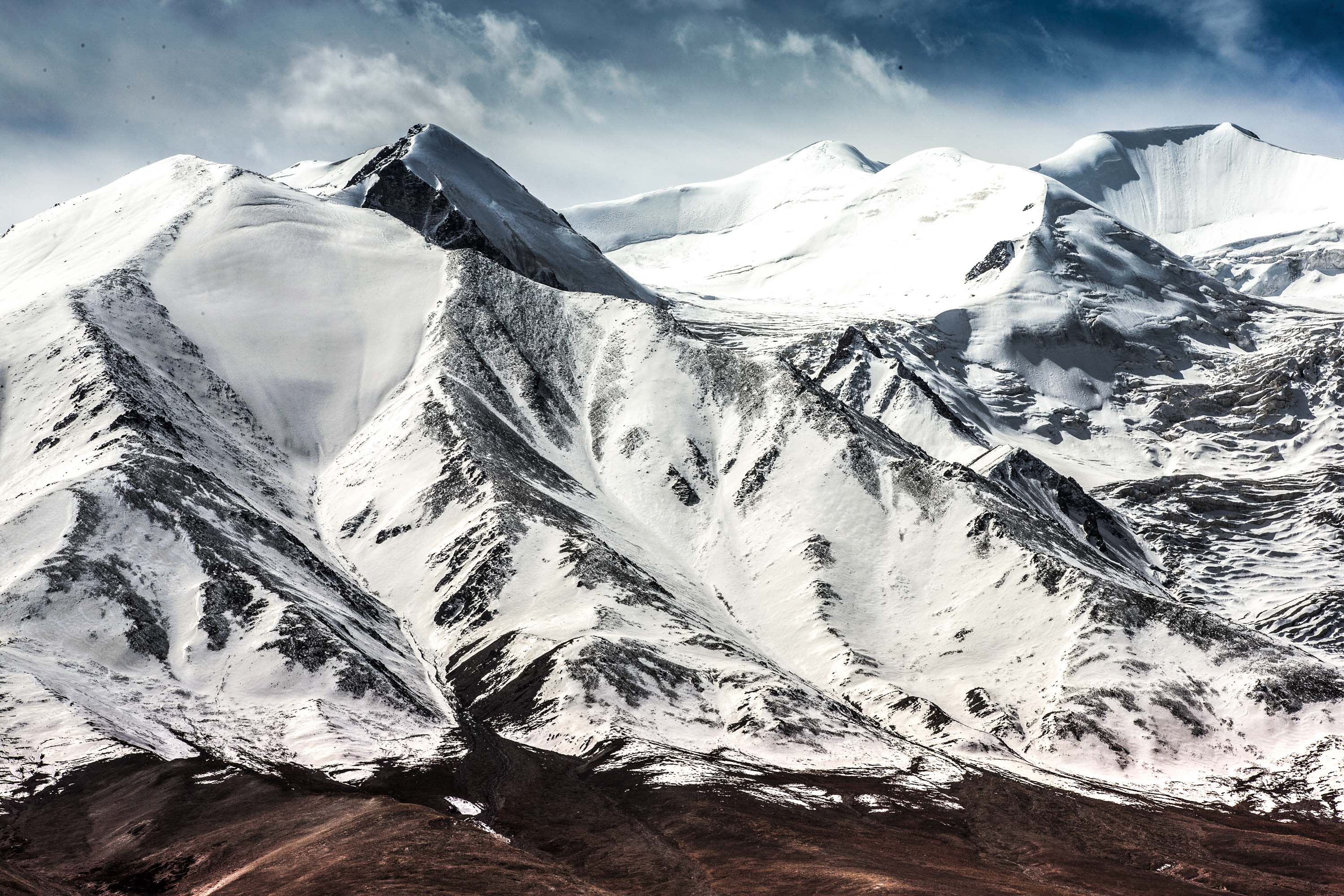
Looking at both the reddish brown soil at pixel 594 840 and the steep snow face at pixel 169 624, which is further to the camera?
the steep snow face at pixel 169 624

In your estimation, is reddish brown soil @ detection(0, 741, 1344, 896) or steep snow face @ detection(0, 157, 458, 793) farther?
steep snow face @ detection(0, 157, 458, 793)

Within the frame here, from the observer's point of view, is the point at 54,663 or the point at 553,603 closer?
the point at 54,663

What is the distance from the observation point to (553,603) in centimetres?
16788

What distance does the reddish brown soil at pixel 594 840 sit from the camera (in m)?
81.9

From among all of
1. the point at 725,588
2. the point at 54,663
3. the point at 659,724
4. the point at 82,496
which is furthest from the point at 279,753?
the point at 725,588

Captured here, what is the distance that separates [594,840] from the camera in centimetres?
10562

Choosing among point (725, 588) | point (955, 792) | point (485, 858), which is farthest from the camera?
point (725, 588)

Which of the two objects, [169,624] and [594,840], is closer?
[594,840]

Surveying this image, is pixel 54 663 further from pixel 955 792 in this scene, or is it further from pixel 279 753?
pixel 955 792

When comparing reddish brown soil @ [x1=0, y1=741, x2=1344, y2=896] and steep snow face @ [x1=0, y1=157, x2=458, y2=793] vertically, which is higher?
steep snow face @ [x1=0, y1=157, x2=458, y2=793]

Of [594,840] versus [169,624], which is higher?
[169,624]

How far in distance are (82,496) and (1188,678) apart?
15001 centimetres

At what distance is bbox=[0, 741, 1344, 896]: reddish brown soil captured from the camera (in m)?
81.9

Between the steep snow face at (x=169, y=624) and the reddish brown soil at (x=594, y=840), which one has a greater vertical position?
the steep snow face at (x=169, y=624)
